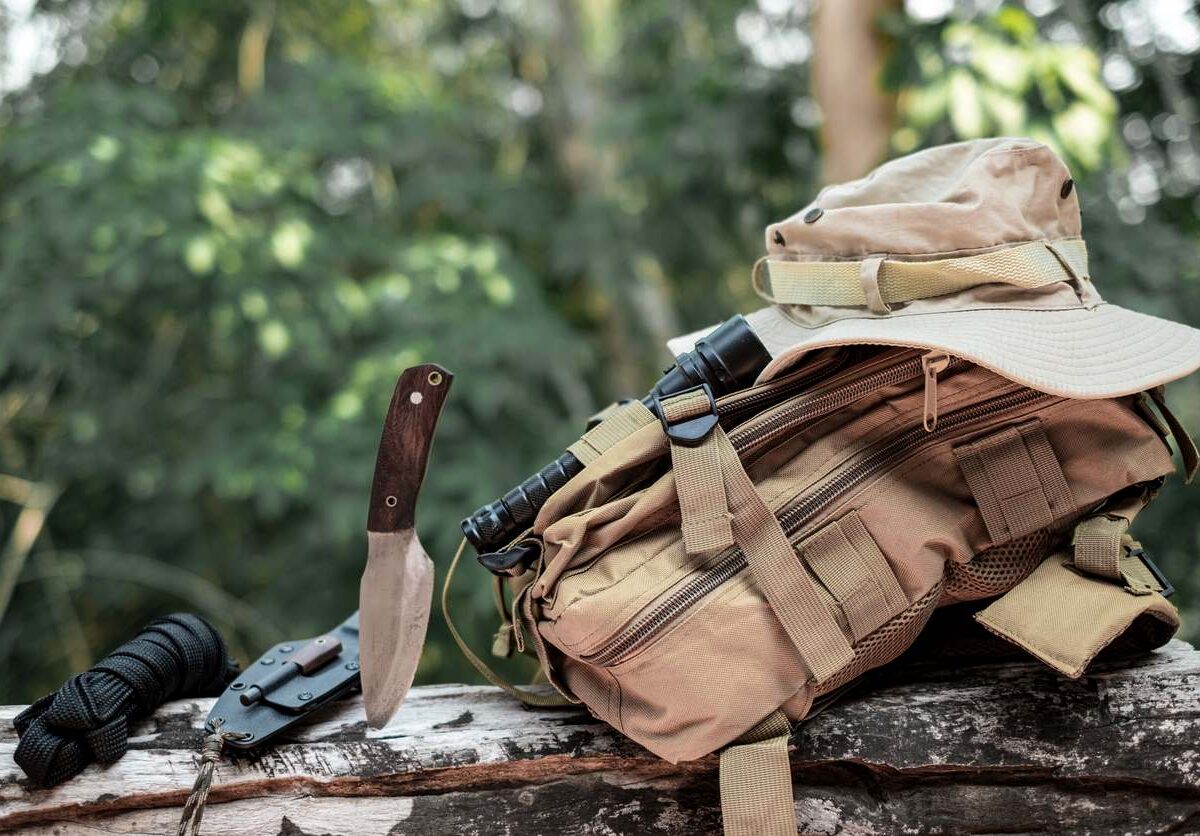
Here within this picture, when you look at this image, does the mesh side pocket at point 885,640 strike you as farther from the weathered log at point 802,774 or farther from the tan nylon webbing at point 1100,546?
the tan nylon webbing at point 1100,546

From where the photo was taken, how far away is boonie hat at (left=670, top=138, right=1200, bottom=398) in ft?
3.43

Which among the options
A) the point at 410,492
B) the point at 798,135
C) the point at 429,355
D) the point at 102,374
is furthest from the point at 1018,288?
the point at 102,374

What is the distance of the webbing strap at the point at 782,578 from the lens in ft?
3.43

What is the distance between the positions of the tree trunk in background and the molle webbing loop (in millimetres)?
1893

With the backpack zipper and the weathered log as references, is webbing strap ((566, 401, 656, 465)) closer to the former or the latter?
the backpack zipper

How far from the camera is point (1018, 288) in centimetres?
116

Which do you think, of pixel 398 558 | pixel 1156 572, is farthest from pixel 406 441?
pixel 1156 572

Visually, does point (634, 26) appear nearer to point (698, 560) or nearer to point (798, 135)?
point (798, 135)

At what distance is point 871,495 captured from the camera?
3.67 feet

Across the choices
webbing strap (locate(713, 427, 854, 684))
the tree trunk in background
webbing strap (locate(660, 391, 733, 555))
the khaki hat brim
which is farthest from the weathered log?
the tree trunk in background

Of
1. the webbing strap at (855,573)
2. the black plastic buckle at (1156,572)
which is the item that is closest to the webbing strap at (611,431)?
the webbing strap at (855,573)

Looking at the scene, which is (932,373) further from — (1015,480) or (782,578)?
(782,578)

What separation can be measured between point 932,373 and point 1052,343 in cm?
14

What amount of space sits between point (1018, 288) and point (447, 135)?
140 inches
